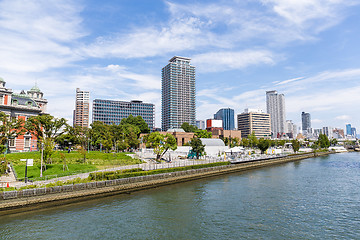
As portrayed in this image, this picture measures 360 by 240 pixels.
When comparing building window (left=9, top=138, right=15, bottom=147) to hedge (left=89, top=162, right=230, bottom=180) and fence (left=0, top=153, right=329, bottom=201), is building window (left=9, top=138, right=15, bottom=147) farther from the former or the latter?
fence (left=0, top=153, right=329, bottom=201)

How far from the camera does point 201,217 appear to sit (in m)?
Result: 28.6

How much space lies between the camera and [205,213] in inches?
1184

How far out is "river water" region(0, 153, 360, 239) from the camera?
23797 mm

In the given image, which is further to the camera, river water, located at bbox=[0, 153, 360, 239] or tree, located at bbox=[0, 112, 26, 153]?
tree, located at bbox=[0, 112, 26, 153]

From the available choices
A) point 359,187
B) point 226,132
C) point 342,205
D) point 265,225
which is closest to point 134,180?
point 265,225

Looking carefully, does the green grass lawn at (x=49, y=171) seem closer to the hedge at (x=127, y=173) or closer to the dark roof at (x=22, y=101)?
the hedge at (x=127, y=173)

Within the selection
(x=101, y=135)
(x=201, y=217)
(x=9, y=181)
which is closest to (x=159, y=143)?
(x=9, y=181)

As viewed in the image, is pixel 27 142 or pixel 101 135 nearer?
pixel 27 142

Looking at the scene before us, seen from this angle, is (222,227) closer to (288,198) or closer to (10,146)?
(288,198)

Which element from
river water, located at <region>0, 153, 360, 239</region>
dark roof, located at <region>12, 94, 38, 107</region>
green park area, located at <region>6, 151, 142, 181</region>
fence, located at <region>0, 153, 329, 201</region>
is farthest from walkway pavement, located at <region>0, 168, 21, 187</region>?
dark roof, located at <region>12, 94, 38, 107</region>

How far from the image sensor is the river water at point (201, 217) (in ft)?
78.1

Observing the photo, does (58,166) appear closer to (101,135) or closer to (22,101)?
(101,135)

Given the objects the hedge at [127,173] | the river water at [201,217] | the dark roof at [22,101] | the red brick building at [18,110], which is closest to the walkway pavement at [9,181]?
the river water at [201,217]

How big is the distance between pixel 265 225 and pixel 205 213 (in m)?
7.65
